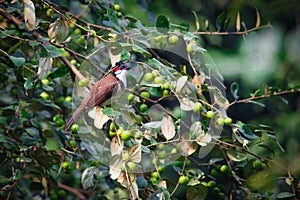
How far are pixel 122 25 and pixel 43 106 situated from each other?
364mm

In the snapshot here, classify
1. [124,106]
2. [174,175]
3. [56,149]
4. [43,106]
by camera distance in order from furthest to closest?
[174,175] < [56,149] < [43,106] < [124,106]

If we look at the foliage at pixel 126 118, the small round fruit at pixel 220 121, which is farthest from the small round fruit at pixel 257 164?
the small round fruit at pixel 220 121

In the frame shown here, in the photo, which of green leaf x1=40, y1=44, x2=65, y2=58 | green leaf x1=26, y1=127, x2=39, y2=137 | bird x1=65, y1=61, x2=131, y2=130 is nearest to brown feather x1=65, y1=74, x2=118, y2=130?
bird x1=65, y1=61, x2=131, y2=130

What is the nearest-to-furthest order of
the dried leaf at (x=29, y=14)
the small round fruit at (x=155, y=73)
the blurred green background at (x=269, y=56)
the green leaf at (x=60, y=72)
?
the dried leaf at (x=29, y=14) → the small round fruit at (x=155, y=73) → the green leaf at (x=60, y=72) → the blurred green background at (x=269, y=56)

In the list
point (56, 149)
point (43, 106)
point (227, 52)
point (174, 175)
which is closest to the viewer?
point (43, 106)

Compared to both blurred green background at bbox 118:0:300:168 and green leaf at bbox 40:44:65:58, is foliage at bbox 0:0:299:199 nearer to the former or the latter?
green leaf at bbox 40:44:65:58

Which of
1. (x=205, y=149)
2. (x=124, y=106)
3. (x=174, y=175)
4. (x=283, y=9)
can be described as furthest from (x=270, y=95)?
(x=174, y=175)

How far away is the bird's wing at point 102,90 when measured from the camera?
1630 mm

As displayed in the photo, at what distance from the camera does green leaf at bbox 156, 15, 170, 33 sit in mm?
1654

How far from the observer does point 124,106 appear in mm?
1557

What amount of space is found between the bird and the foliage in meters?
0.03

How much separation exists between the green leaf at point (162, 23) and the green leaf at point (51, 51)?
0.34 metres

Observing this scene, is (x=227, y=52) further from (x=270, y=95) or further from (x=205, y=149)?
A: (x=205, y=149)

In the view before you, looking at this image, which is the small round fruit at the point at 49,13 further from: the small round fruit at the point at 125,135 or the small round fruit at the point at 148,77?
the small round fruit at the point at 125,135
